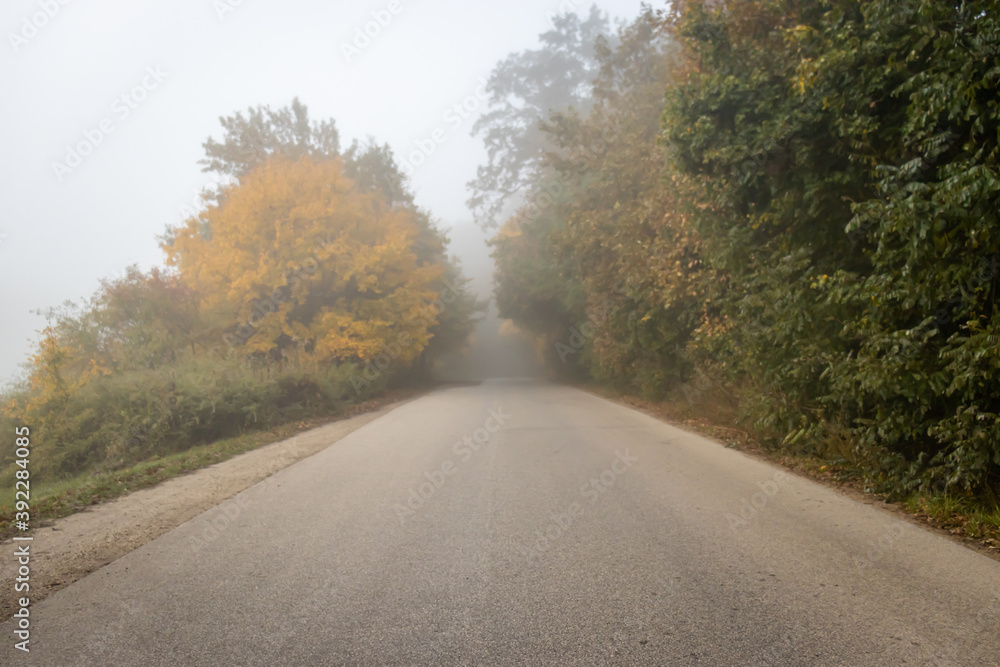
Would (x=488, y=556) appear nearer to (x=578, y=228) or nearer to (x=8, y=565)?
(x=8, y=565)

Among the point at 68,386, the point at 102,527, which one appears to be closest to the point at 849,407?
the point at 102,527

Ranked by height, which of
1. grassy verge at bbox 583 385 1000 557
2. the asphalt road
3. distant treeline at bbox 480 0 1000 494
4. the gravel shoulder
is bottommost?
grassy verge at bbox 583 385 1000 557

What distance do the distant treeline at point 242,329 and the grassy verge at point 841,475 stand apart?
991 centimetres

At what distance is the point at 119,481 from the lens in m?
7.17

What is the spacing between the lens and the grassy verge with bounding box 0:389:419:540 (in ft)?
18.8

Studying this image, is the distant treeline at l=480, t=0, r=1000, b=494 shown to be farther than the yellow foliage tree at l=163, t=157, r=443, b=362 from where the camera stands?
No

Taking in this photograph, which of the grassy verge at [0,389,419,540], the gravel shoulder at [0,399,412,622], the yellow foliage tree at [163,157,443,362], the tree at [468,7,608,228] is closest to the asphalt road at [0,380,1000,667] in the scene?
the gravel shoulder at [0,399,412,622]

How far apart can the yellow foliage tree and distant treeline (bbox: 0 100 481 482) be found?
1.9 inches

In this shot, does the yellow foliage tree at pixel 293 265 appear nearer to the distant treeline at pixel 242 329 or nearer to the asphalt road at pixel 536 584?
the distant treeline at pixel 242 329

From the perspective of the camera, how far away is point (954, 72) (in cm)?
457

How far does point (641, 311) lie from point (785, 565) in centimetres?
1144

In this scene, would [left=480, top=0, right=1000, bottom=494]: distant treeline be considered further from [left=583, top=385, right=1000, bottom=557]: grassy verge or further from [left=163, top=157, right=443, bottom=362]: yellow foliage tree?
[left=163, top=157, right=443, bottom=362]: yellow foliage tree

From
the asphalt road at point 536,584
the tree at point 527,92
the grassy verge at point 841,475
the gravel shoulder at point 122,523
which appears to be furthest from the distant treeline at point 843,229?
the tree at point 527,92

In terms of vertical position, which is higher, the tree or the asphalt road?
the tree
